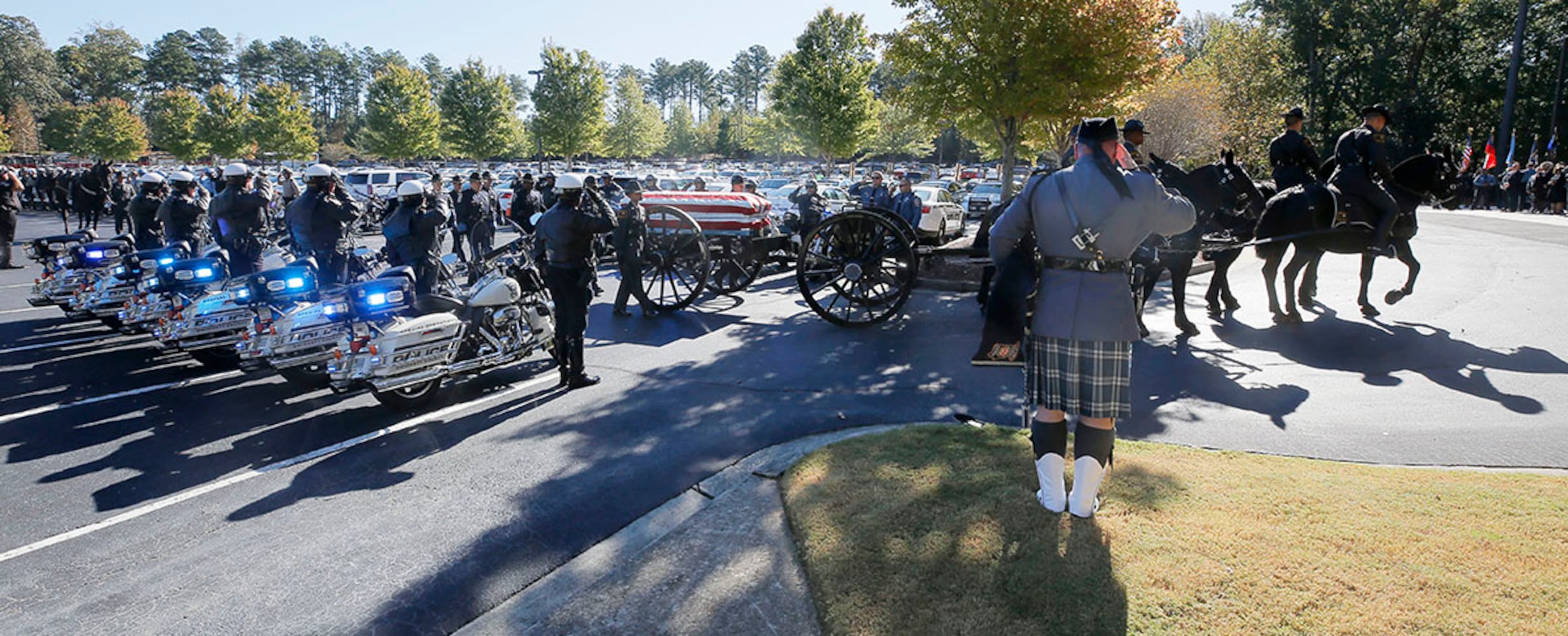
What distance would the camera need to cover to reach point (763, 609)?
3.46 m

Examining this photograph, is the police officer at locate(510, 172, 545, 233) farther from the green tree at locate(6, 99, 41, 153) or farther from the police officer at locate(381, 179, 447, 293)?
the green tree at locate(6, 99, 41, 153)

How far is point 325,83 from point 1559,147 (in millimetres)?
123637

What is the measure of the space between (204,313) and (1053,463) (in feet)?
24.9

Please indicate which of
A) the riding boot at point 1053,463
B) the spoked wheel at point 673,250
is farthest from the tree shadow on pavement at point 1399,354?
the spoked wheel at point 673,250

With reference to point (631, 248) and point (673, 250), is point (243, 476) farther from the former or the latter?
point (673, 250)

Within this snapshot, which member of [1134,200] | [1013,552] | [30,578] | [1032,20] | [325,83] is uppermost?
[325,83]

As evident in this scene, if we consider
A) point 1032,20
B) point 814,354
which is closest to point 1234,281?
point 1032,20

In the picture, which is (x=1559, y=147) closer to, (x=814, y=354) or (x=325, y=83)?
(x=814, y=354)

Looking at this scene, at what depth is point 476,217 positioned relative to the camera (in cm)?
1602

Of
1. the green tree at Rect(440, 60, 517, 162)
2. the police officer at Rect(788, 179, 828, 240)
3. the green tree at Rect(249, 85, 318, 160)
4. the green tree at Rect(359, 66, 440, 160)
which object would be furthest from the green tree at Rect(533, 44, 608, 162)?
the police officer at Rect(788, 179, 828, 240)

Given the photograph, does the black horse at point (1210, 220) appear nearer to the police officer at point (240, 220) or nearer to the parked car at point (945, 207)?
the parked car at point (945, 207)

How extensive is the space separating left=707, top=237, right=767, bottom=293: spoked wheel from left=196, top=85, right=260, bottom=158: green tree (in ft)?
165

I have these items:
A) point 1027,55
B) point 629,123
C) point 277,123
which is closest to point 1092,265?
point 1027,55

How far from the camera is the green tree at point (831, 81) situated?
37.7m
